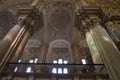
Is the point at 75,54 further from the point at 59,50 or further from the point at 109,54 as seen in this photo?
the point at 109,54

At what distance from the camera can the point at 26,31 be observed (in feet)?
29.3

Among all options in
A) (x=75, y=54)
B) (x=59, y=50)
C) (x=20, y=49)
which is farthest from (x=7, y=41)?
(x=59, y=50)

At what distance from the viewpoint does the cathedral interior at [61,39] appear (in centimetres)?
614

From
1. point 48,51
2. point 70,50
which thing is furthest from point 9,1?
point 70,50

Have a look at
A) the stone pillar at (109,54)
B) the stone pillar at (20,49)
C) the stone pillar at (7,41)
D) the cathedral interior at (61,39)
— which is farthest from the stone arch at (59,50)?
the stone pillar at (109,54)

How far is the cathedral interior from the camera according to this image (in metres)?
6.14

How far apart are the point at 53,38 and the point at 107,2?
590 cm

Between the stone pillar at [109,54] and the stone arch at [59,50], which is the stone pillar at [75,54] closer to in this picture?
the stone arch at [59,50]

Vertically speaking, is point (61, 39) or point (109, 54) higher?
point (109, 54)

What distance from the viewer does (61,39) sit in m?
16.2

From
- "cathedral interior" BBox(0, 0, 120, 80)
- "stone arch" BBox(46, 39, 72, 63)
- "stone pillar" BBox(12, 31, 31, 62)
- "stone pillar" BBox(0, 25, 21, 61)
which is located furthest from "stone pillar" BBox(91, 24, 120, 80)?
"stone arch" BBox(46, 39, 72, 63)

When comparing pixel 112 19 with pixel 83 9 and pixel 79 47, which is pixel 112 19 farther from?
pixel 79 47

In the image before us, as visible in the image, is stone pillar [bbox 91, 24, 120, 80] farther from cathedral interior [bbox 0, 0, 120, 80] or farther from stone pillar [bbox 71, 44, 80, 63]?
stone pillar [bbox 71, 44, 80, 63]

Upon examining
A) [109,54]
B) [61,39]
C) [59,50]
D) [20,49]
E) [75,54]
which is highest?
[109,54]
